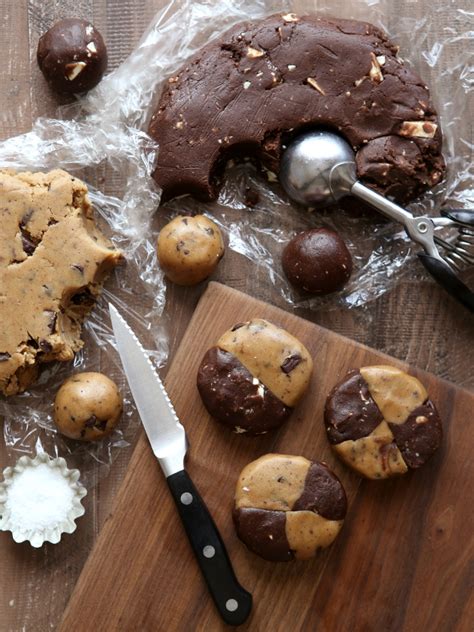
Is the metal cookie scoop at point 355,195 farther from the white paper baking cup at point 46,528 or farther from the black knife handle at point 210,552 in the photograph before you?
the white paper baking cup at point 46,528

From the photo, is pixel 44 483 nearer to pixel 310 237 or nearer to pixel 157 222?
pixel 157 222

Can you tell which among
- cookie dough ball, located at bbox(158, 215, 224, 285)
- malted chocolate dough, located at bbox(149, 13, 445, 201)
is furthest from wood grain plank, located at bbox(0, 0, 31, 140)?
cookie dough ball, located at bbox(158, 215, 224, 285)

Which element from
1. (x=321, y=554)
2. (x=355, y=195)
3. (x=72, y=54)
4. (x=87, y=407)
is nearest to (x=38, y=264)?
(x=87, y=407)

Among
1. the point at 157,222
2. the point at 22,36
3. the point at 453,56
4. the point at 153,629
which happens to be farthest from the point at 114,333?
the point at 453,56

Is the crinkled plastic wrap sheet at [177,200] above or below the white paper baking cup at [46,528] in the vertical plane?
above

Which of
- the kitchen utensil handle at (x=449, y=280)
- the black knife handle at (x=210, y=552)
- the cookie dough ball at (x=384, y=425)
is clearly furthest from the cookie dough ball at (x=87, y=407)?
the kitchen utensil handle at (x=449, y=280)
